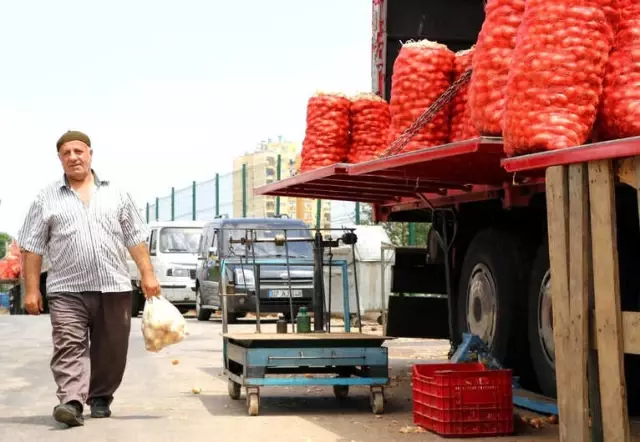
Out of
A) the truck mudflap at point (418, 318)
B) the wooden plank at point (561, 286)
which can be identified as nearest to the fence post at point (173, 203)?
the truck mudflap at point (418, 318)

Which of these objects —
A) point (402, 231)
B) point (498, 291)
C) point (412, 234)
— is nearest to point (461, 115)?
point (498, 291)

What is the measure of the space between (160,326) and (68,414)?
3.22ft

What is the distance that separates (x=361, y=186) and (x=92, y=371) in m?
3.33

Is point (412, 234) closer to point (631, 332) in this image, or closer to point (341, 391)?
point (341, 391)

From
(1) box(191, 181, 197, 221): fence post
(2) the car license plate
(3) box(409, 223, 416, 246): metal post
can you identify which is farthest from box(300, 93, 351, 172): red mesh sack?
(1) box(191, 181, 197, 221): fence post

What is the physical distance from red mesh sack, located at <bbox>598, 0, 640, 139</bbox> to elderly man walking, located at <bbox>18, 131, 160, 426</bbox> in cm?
347

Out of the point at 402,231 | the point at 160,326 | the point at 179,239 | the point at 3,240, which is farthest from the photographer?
the point at 3,240

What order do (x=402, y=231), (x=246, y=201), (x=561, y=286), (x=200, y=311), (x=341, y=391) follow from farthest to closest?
(x=246, y=201), (x=402, y=231), (x=200, y=311), (x=341, y=391), (x=561, y=286)

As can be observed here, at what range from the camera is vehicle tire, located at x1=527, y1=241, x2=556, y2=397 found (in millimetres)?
9406

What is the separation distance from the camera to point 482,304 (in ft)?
35.9

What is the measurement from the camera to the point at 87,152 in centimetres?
934

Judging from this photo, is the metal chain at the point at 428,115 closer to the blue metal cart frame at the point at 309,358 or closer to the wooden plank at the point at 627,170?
the blue metal cart frame at the point at 309,358

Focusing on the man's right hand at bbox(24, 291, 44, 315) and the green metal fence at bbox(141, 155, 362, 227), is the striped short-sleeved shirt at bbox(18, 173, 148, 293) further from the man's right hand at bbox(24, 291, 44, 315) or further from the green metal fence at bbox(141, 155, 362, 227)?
the green metal fence at bbox(141, 155, 362, 227)

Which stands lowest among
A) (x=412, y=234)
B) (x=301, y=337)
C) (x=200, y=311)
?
(x=301, y=337)
